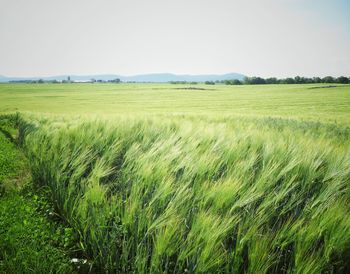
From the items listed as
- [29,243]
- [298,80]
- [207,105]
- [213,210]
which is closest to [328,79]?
[298,80]

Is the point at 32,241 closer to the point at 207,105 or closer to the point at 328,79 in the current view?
the point at 207,105

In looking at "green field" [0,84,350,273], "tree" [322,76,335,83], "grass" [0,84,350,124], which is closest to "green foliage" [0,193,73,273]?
"green field" [0,84,350,273]

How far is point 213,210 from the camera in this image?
5.96 ft

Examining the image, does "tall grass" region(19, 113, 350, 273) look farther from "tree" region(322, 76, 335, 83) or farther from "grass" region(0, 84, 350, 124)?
"tree" region(322, 76, 335, 83)

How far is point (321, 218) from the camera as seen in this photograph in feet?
5.44

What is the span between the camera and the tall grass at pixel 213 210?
1530 millimetres

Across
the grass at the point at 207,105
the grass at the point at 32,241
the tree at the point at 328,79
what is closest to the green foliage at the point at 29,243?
the grass at the point at 32,241

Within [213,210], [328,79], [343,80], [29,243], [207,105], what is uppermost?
[328,79]

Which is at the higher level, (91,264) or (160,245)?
(160,245)

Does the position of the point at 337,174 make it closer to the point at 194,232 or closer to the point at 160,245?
the point at 194,232

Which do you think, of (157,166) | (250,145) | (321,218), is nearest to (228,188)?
(321,218)

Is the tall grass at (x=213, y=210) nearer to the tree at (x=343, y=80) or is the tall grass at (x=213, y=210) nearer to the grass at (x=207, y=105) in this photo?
the grass at (x=207, y=105)

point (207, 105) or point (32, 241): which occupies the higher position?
point (32, 241)

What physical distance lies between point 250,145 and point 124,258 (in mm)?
2160
